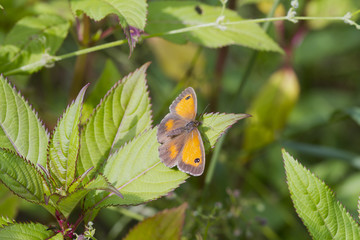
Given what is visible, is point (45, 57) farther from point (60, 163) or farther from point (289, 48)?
point (289, 48)

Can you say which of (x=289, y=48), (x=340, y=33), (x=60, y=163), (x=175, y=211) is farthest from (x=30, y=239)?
(x=340, y=33)

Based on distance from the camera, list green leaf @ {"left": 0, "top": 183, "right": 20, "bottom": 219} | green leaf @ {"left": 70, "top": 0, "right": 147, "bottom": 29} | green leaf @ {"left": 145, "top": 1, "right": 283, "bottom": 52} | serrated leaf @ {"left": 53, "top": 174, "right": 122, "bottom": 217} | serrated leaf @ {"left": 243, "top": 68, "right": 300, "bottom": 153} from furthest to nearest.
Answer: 1. serrated leaf @ {"left": 243, "top": 68, "right": 300, "bottom": 153}
2. green leaf @ {"left": 145, "top": 1, "right": 283, "bottom": 52}
3. green leaf @ {"left": 0, "top": 183, "right": 20, "bottom": 219}
4. green leaf @ {"left": 70, "top": 0, "right": 147, "bottom": 29}
5. serrated leaf @ {"left": 53, "top": 174, "right": 122, "bottom": 217}

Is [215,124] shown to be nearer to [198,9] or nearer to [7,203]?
[198,9]

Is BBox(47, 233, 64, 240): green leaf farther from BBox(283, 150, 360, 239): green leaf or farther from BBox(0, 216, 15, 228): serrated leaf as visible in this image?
BBox(283, 150, 360, 239): green leaf

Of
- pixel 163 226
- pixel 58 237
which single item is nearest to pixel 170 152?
pixel 163 226

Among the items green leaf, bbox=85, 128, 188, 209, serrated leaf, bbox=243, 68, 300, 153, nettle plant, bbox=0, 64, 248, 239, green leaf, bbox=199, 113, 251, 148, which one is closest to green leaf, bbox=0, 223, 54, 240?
nettle plant, bbox=0, 64, 248, 239

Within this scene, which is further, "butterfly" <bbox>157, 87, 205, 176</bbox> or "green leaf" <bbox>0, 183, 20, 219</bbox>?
"green leaf" <bbox>0, 183, 20, 219</bbox>

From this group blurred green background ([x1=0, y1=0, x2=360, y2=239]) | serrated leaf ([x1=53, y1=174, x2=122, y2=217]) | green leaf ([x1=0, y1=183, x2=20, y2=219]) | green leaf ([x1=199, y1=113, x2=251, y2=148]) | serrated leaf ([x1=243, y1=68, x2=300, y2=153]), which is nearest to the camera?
serrated leaf ([x1=53, y1=174, x2=122, y2=217])
